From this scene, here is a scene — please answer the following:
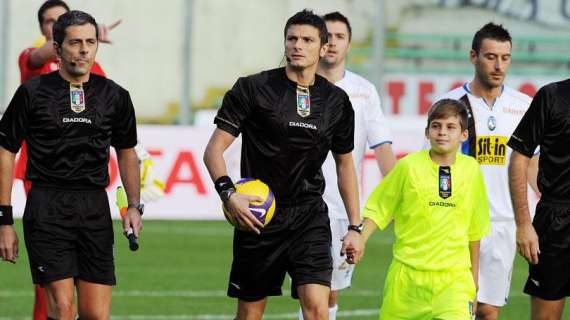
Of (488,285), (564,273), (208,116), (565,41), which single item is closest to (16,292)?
(488,285)

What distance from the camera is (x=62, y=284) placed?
8086 mm

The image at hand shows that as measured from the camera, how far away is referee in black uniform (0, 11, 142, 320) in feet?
26.4

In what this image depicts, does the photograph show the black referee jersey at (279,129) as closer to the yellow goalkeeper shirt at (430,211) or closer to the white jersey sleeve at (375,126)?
the yellow goalkeeper shirt at (430,211)

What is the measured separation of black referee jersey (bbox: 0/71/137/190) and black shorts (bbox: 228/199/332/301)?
95cm

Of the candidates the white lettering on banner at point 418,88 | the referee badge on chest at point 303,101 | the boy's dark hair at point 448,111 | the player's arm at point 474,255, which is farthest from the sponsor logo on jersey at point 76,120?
the white lettering on banner at point 418,88

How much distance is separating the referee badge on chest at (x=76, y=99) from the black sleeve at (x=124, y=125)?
237 mm

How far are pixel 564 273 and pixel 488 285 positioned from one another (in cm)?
146

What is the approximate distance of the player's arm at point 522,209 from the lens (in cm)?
809

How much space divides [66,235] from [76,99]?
31.0 inches

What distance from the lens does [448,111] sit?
8430 millimetres

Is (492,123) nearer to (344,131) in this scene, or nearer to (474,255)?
(474,255)

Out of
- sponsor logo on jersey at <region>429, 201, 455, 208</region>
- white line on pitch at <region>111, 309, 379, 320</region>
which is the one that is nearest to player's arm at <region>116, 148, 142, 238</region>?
sponsor logo on jersey at <region>429, 201, 455, 208</region>

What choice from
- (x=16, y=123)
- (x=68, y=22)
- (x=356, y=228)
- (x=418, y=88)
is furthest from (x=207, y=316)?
(x=418, y=88)

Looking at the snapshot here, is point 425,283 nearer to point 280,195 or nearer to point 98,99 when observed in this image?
point 280,195
